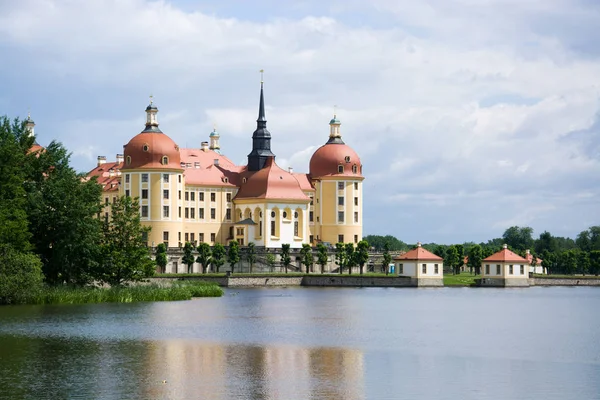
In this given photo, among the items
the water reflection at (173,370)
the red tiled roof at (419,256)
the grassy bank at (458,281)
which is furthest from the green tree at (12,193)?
the grassy bank at (458,281)

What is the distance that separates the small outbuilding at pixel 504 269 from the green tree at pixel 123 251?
4421 cm

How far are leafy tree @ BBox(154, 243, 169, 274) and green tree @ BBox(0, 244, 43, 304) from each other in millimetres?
44705

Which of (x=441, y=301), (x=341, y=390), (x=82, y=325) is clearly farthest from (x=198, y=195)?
(x=341, y=390)

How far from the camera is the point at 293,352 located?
4031 cm

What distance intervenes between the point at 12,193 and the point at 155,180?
1968 inches

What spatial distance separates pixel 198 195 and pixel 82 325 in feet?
231

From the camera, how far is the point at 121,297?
209 ft

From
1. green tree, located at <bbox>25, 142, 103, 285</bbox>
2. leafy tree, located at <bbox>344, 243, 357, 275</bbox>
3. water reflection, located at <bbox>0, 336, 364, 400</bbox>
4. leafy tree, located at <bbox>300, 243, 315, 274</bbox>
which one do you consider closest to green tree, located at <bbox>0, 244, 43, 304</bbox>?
green tree, located at <bbox>25, 142, 103, 285</bbox>

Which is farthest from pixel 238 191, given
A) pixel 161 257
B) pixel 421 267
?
pixel 421 267

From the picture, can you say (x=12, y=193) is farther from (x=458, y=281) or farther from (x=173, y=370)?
(x=458, y=281)

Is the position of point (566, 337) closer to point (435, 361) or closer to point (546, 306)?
point (435, 361)

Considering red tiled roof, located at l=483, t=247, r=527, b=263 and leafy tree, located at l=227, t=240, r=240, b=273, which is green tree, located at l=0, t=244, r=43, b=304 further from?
red tiled roof, located at l=483, t=247, r=527, b=263

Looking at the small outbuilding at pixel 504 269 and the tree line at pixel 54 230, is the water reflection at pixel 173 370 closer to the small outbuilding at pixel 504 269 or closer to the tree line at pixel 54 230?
the tree line at pixel 54 230

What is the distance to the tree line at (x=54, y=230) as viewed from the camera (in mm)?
58875
